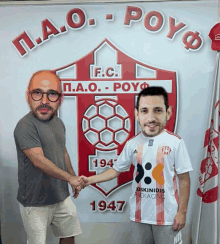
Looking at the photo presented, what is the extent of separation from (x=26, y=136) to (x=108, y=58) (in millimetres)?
866

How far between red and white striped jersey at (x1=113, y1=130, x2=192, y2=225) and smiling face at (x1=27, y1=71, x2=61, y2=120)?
2.45 feet

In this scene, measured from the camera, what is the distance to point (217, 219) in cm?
221

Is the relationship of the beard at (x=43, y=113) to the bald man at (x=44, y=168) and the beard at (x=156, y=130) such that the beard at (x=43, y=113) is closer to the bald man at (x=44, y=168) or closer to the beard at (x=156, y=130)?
the bald man at (x=44, y=168)

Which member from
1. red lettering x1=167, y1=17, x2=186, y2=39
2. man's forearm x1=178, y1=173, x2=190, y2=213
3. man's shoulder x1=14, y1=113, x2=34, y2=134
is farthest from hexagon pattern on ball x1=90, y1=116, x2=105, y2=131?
red lettering x1=167, y1=17, x2=186, y2=39

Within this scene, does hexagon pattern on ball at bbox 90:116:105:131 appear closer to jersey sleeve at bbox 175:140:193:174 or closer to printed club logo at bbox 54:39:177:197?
printed club logo at bbox 54:39:177:197

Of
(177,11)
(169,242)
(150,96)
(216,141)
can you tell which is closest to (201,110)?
(216,141)

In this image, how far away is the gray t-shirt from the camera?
213 centimetres

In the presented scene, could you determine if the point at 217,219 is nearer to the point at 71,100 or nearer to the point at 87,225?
the point at 87,225

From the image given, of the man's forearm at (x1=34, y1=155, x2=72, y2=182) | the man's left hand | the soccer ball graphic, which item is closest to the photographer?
the man's left hand

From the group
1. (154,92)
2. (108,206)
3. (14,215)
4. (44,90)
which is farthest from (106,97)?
(14,215)

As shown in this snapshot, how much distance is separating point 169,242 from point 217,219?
481 mm

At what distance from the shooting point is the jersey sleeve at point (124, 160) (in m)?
2.14

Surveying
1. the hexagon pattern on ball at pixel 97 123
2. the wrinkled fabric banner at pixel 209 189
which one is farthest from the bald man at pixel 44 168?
the wrinkled fabric banner at pixel 209 189

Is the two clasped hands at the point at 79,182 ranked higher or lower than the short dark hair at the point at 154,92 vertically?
lower
